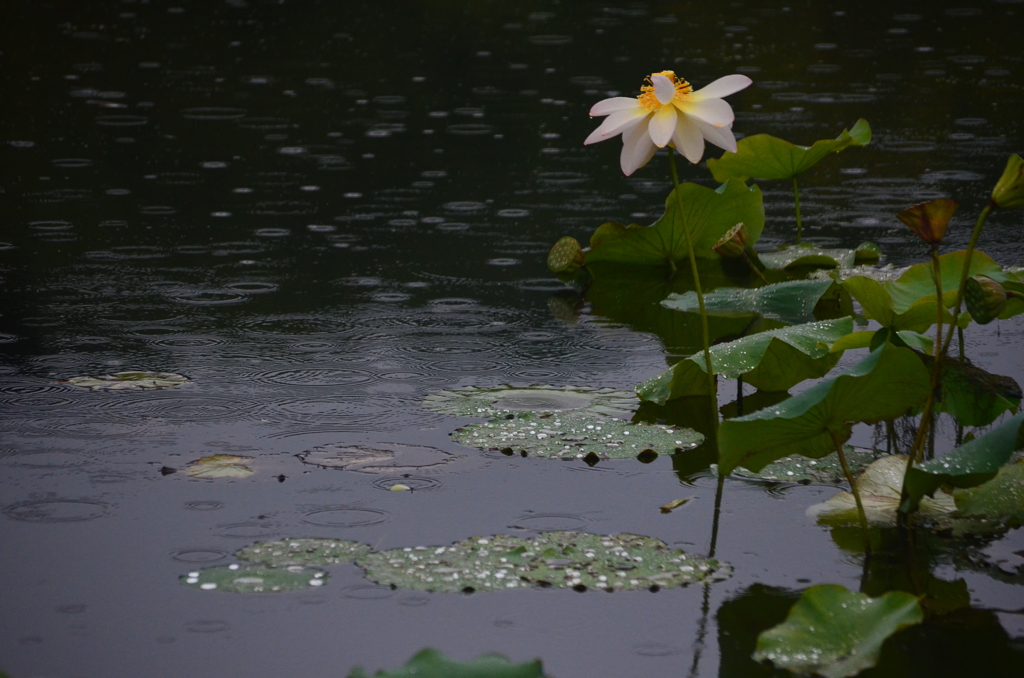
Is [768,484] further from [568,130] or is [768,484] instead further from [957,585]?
[568,130]

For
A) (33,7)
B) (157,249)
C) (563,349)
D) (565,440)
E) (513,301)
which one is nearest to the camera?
(565,440)

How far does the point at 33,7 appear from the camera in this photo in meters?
12.6

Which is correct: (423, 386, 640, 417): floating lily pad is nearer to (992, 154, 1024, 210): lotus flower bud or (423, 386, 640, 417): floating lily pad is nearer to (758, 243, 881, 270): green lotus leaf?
(992, 154, 1024, 210): lotus flower bud

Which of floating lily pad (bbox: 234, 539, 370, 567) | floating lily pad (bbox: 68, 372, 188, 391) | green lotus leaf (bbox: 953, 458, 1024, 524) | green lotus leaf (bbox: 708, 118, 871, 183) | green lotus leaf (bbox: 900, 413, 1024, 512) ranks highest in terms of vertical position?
green lotus leaf (bbox: 708, 118, 871, 183)

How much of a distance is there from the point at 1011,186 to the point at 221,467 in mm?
1543

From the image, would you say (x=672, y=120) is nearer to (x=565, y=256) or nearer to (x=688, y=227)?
(x=688, y=227)

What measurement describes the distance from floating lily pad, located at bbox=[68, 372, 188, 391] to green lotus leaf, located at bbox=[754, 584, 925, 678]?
5.68ft

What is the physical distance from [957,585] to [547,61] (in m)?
7.61

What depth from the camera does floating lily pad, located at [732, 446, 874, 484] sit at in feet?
7.16

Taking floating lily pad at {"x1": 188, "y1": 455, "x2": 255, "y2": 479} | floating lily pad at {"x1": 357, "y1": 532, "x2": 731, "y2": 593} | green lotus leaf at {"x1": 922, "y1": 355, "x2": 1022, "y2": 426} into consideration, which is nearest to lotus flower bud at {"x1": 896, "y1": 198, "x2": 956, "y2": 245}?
green lotus leaf at {"x1": 922, "y1": 355, "x2": 1022, "y2": 426}

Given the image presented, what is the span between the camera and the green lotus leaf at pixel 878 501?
200 cm

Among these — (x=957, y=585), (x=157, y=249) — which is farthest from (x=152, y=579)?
(x=157, y=249)

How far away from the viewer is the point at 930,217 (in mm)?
Answer: 1910

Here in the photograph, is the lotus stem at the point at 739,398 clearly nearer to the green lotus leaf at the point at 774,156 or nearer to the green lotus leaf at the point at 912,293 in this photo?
the green lotus leaf at the point at 912,293
